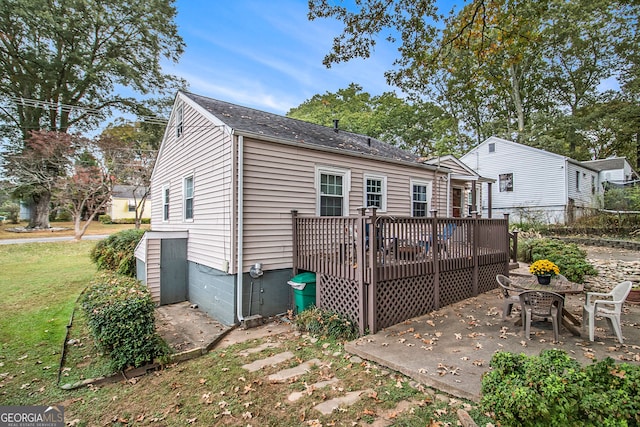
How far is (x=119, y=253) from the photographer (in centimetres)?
1057

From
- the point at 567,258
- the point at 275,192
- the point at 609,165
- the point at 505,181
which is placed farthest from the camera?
Result: the point at 609,165

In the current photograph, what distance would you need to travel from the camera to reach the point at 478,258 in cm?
747

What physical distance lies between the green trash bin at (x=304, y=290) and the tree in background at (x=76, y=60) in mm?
22817

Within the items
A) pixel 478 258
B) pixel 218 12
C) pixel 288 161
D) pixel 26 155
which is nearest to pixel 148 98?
pixel 26 155

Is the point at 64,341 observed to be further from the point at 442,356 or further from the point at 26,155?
the point at 26,155

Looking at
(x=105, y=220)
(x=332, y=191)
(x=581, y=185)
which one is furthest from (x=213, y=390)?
(x=105, y=220)

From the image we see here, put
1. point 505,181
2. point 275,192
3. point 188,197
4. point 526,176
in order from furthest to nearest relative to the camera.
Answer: point 505,181
point 526,176
point 188,197
point 275,192

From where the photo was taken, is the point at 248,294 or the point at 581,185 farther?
the point at 581,185

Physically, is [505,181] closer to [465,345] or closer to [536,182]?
[536,182]

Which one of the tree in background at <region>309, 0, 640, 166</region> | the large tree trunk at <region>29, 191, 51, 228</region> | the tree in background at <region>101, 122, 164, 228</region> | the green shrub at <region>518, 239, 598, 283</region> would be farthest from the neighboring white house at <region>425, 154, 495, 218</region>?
the large tree trunk at <region>29, 191, 51, 228</region>

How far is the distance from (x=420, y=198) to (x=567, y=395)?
8.46m

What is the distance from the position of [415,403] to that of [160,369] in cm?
381

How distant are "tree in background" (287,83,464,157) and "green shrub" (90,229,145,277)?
65.3ft

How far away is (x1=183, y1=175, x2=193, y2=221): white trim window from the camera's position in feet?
29.1
